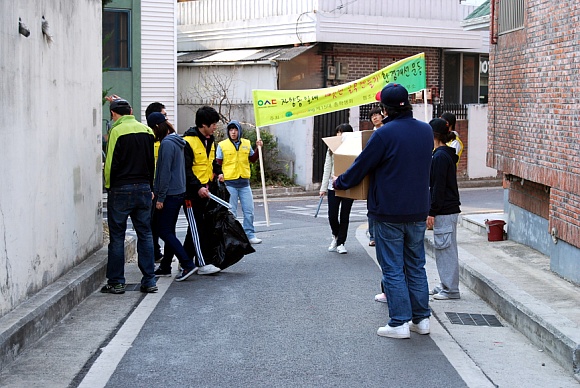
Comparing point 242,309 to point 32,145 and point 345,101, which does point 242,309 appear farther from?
point 345,101

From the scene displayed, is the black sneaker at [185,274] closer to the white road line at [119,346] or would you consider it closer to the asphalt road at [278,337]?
the asphalt road at [278,337]

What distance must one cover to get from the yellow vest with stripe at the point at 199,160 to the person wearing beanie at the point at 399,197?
126 inches

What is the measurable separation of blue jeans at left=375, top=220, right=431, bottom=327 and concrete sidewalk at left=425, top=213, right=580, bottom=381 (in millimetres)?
968

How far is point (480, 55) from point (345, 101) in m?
17.3

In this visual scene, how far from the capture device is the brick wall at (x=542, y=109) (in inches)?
388

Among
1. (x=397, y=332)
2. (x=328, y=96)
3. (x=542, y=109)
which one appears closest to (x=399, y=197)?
(x=397, y=332)

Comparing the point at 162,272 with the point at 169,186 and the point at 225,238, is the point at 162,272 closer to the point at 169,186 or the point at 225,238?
the point at 225,238

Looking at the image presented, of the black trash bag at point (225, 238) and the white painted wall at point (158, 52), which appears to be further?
the white painted wall at point (158, 52)

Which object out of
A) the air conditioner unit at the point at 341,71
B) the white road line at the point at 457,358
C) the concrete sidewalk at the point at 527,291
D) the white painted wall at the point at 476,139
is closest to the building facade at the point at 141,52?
the air conditioner unit at the point at 341,71

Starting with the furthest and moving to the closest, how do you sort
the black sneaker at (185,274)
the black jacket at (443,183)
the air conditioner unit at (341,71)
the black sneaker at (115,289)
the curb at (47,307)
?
the air conditioner unit at (341,71)
the black sneaker at (185,274)
the black sneaker at (115,289)
the black jacket at (443,183)
the curb at (47,307)

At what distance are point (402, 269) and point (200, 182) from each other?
11.8 feet

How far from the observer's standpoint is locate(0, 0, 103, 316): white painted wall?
23.8 feet

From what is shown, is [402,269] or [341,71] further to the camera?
[341,71]

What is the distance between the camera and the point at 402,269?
7.65 meters
